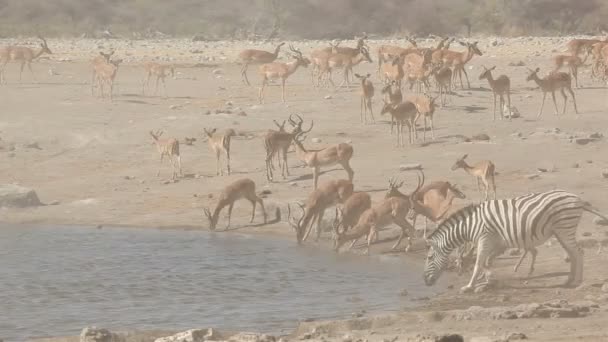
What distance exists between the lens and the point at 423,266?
15.6 meters

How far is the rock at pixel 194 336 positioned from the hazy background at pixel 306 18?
3565 centimetres

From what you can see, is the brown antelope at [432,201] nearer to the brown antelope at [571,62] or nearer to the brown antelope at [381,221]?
the brown antelope at [381,221]

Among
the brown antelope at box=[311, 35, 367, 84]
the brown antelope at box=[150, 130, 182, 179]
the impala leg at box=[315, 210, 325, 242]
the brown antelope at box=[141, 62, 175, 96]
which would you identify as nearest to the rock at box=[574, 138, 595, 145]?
the impala leg at box=[315, 210, 325, 242]

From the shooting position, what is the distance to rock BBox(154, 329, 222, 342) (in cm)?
A: 1043

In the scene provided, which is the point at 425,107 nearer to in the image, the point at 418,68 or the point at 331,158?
the point at 331,158

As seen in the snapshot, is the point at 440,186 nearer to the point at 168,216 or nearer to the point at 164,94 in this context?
the point at 168,216

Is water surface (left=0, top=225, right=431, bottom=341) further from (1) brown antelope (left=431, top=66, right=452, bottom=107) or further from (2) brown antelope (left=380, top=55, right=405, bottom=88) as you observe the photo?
(2) brown antelope (left=380, top=55, right=405, bottom=88)

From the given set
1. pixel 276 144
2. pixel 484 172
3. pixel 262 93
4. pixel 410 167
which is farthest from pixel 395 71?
pixel 484 172

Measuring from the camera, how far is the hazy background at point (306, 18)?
47.4 m

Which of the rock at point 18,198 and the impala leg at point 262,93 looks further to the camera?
the impala leg at point 262,93

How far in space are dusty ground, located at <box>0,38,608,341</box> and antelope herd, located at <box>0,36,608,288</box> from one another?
0.28 meters

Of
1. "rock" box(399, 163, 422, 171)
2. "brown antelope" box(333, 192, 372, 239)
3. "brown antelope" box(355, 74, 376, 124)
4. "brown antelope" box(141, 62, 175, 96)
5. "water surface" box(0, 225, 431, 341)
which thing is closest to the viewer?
"water surface" box(0, 225, 431, 341)

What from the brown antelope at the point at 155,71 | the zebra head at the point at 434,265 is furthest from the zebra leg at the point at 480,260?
the brown antelope at the point at 155,71

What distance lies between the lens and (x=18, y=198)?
1981 cm
